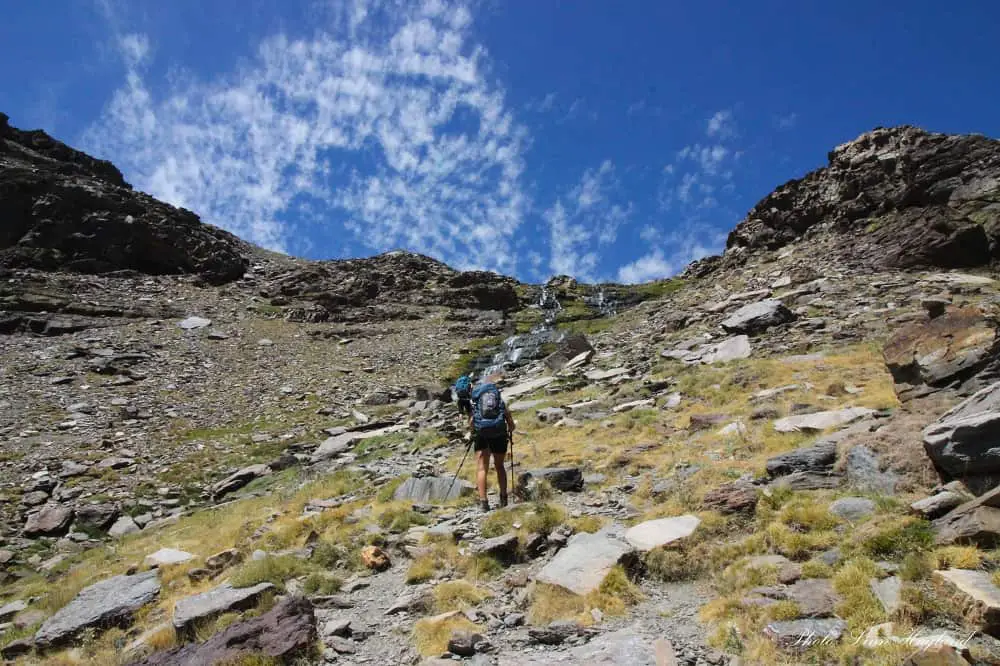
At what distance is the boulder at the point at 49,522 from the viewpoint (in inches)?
656

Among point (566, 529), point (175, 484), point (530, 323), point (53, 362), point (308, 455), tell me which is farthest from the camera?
point (530, 323)

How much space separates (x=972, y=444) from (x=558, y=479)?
6.64 m

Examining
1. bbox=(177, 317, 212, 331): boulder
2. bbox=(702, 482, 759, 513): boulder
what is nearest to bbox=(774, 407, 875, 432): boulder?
bbox=(702, 482, 759, 513): boulder

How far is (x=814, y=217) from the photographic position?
51.7m

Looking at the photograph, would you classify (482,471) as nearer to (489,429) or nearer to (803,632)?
(489,429)

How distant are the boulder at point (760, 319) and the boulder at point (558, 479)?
16.8m

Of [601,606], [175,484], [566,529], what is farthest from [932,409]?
[175,484]

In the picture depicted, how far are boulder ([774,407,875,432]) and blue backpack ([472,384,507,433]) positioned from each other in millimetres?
5698

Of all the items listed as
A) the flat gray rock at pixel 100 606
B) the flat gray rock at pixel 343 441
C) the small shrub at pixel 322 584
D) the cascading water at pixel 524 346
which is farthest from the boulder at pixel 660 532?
the cascading water at pixel 524 346

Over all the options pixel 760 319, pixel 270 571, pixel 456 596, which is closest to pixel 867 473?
pixel 456 596

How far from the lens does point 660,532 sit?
26.7 ft

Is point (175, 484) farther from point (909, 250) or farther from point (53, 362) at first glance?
point (909, 250)

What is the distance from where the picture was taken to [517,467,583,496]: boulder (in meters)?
11.5

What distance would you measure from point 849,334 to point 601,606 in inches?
763
